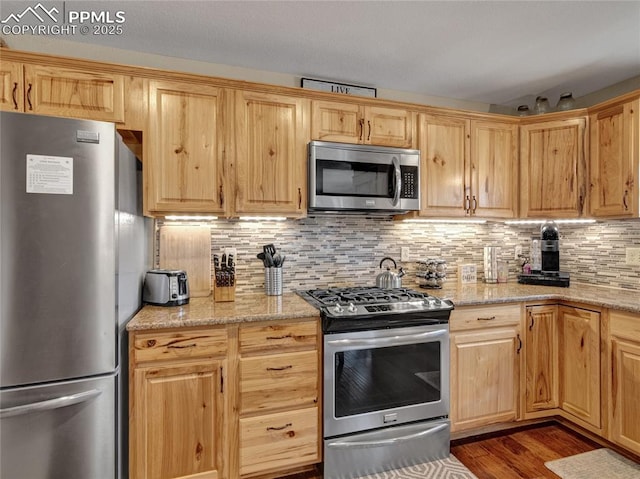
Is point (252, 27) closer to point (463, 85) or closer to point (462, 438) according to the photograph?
point (463, 85)

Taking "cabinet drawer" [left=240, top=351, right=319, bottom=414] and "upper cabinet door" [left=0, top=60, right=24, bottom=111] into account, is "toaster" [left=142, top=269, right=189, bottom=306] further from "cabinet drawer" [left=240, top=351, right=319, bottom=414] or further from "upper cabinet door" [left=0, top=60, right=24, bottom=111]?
"upper cabinet door" [left=0, top=60, right=24, bottom=111]

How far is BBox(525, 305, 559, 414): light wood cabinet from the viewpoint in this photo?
2383 mm

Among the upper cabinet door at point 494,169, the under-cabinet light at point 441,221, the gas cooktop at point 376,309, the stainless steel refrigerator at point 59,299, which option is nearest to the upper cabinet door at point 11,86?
the stainless steel refrigerator at point 59,299

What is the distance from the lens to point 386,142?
2.44 meters

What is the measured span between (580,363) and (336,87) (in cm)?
256

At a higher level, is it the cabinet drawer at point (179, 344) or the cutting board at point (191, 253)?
the cutting board at point (191, 253)

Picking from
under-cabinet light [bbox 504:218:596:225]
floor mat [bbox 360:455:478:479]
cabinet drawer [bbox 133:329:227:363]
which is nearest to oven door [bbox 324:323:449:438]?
floor mat [bbox 360:455:478:479]

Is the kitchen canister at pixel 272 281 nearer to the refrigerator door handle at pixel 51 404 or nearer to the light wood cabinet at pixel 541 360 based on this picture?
the refrigerator door handle at pixel 51 404

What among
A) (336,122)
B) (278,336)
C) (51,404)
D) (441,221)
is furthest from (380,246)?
(51,404)

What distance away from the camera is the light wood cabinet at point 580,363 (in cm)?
219

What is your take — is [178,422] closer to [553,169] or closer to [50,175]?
[50,175]

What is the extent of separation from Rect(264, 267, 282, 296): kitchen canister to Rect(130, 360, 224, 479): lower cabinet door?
2.26 ft

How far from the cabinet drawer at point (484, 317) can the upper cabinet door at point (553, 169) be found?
873 mm

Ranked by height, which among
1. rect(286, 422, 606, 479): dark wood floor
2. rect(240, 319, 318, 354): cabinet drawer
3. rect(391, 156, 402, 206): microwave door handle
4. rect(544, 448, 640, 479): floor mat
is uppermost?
rect(391, 156, 402, 206): microwave door handle
